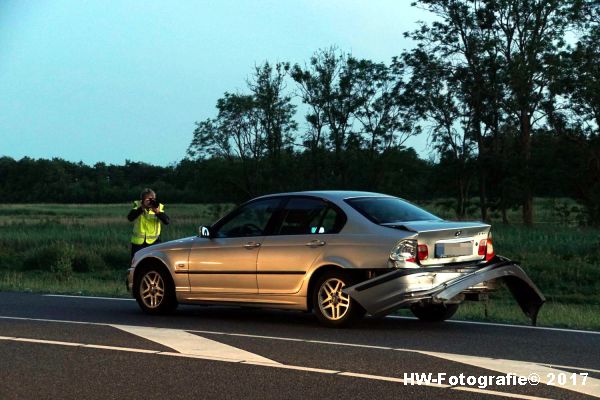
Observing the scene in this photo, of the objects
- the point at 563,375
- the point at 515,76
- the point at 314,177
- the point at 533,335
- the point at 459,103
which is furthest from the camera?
the point at 314,177

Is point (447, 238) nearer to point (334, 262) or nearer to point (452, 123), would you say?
point (334, 262)

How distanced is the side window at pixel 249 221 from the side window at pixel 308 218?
25cm

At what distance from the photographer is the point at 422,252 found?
34.7 ft

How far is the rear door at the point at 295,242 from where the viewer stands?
11.3m

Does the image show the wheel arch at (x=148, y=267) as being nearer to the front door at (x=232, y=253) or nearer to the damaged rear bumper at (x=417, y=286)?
the front door at (x=232, y=253)

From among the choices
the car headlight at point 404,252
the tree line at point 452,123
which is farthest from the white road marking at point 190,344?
the tree line at point 452,123

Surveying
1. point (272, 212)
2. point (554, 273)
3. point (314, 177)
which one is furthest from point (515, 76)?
point (272, 212)

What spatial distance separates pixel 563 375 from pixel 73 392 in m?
3.71

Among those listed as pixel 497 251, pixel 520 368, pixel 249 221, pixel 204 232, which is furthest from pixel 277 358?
pixel 497 251

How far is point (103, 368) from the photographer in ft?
27.1

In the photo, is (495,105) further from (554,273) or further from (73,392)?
(73,392)

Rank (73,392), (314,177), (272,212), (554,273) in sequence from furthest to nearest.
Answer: (314,177)
(554,273)
(272,212)
(73,392)

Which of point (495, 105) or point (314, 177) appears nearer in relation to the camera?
point (495, 105)

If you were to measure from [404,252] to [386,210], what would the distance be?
3.40 ft
